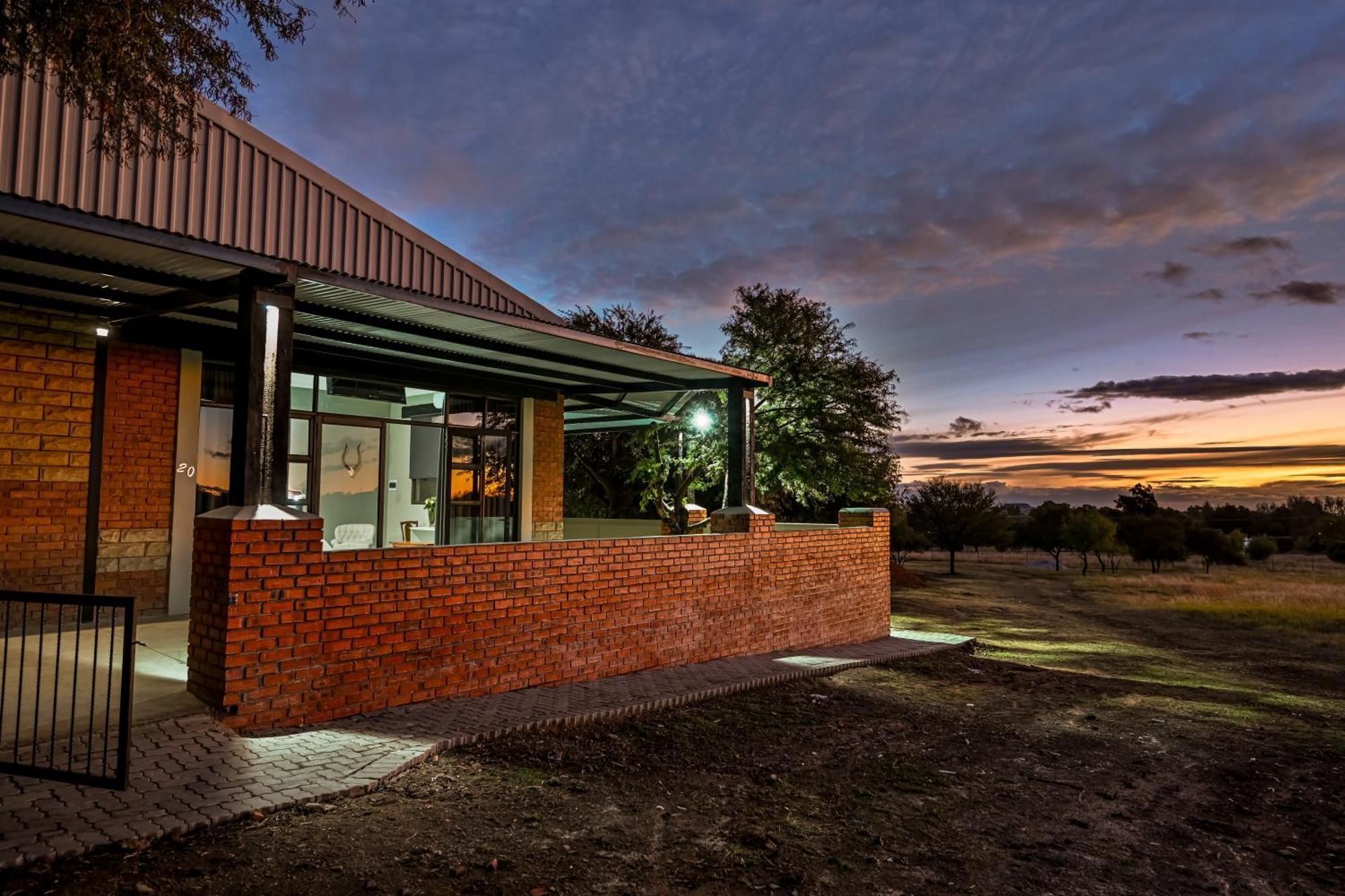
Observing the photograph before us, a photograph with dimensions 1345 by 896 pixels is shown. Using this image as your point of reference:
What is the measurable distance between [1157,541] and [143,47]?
54.6 meters

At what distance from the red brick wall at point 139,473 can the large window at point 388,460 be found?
428 mm

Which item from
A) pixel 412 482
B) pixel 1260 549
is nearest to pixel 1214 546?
pixel 1260 549

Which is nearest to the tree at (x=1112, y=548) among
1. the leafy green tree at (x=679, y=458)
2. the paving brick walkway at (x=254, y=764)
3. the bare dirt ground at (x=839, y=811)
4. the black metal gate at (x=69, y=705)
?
the leafy green tree at (x=679, y=458)

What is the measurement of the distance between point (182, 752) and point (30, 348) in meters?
5.08

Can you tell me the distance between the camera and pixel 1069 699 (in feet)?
28.7

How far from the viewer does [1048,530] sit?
51.5 metres

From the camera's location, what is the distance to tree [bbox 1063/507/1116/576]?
152 feet

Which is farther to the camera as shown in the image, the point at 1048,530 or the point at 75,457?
the point at 1048,530

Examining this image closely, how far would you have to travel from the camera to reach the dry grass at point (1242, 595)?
73.4 feet

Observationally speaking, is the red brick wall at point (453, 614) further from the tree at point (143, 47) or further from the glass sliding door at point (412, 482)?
the glass sliding door at point (412, 482)

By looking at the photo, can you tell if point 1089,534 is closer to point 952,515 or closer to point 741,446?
point 952,515

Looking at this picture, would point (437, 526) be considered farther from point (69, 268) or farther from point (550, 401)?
point (69, 268)

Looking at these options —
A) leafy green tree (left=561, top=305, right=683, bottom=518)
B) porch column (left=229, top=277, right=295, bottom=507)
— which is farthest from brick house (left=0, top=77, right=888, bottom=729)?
leafy green tree (left=561, top=305, right=683, bottom=518)

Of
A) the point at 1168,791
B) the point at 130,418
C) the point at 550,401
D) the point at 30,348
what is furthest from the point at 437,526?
the point at 1168,791
